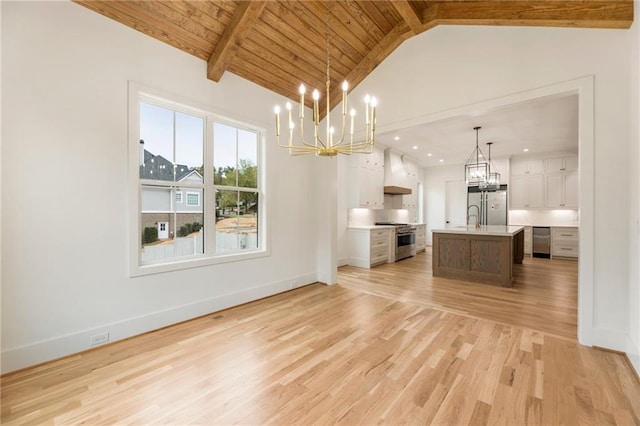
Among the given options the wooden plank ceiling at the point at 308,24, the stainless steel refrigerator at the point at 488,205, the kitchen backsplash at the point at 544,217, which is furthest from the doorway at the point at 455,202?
the wooden plank ceiling at the point at 308,24

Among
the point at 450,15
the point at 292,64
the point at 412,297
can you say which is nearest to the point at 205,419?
the point at 412,297

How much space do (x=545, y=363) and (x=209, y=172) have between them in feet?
13.1

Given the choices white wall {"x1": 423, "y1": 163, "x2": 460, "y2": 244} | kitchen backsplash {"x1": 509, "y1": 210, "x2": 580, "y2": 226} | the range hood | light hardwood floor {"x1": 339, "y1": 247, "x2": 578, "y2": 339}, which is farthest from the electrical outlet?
kitchen backsplash {"x1": 509, "y1": 210, "x2": 580, "y2": 226}

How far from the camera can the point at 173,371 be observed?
221 cm

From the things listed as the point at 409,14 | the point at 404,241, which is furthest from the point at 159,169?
the point at 404,241

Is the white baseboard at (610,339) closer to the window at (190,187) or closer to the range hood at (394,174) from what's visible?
the window at (190,187)

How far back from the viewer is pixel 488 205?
848 cm

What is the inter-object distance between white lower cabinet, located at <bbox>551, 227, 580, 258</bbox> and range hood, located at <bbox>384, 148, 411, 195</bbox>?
13.3ft

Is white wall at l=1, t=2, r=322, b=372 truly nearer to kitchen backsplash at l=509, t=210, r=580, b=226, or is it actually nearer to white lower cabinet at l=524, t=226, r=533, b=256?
white lower cabinet at l=524, t=226, r=533, b=256

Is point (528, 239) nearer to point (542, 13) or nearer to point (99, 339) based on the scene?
point (542, 13)

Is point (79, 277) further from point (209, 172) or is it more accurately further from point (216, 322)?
point (209, 172)

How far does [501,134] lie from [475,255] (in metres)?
3.04

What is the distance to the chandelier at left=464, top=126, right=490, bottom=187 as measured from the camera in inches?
245

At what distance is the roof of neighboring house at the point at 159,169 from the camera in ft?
9.81
